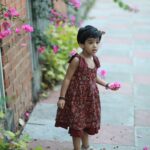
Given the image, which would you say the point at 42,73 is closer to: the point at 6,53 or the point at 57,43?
the point at 57,43

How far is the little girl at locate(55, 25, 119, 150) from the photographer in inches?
136

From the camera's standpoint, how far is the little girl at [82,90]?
3.45 meters

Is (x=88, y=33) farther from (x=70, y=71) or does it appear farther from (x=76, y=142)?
(x=76, y=142)

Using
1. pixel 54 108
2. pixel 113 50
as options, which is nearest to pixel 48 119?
pixel 54 108

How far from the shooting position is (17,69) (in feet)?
14.4

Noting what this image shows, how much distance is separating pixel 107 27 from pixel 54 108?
4449 mm

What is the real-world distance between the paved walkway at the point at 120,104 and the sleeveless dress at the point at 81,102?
49 centimetres

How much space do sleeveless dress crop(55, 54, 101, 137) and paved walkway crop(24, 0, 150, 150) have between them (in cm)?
49

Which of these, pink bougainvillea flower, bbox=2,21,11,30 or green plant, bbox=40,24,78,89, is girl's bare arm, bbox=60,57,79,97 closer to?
pink bougainvillea flower, bbox=2,21,11,30

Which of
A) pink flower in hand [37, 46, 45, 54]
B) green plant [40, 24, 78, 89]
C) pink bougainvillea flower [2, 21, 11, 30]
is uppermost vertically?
pink bougainvillea flower [2, 21, 11, 30]

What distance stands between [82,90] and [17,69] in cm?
110

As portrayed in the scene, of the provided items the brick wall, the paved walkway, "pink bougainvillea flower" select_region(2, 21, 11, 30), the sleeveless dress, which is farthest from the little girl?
the brick wall

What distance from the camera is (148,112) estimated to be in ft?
16.1

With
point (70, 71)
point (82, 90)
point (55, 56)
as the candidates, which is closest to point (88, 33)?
point (70, 71)
